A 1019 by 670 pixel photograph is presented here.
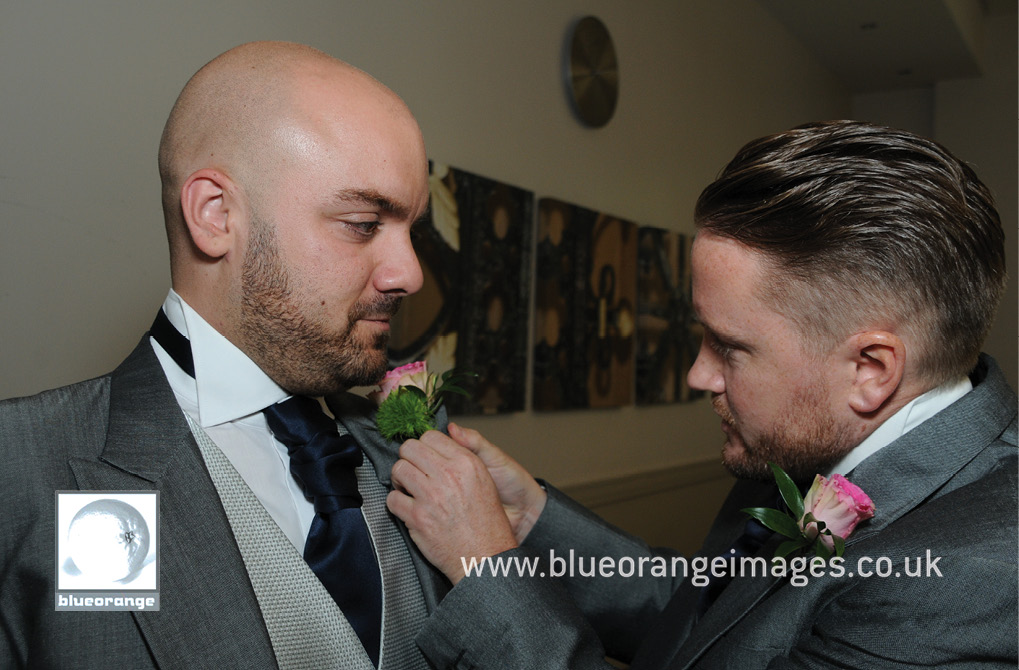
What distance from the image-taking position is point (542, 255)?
133 inches

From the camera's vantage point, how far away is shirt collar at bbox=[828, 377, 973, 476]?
52.7 inches

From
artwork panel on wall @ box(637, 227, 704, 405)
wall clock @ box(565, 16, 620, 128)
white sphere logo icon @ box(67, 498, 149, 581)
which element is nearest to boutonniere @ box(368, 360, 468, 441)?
white sphere logo icon @ box(67, 498, 149, 581)

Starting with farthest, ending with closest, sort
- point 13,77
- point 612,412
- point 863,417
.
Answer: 1. point 612,412
2. point 13,77
3. point 863,417

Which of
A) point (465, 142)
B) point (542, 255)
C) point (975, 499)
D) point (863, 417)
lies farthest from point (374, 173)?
point (542, 255)

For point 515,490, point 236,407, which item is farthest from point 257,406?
point 515,490

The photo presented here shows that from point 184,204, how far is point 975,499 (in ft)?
4.03

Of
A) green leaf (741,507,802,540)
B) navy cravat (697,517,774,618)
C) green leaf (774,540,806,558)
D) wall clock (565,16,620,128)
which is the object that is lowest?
navy cravat (697,517,774,618)

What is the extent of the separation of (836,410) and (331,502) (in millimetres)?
827

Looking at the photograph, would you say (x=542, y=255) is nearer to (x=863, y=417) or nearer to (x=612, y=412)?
(x=612, y=412)

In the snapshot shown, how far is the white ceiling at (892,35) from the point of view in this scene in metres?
5.34

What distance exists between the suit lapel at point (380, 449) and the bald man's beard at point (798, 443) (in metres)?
0.55

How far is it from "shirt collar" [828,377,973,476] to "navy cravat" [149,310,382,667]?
0.82m

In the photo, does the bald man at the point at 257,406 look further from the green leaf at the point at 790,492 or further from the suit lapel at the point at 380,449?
the green leaf at the point at 790,492

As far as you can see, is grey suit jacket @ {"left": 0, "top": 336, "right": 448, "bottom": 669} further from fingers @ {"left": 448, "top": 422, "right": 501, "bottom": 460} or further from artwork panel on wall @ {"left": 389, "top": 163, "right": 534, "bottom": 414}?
Result: artwork panel on wall @ {"left": 389, "top": 163, "right": 534, "bottom": 414}
